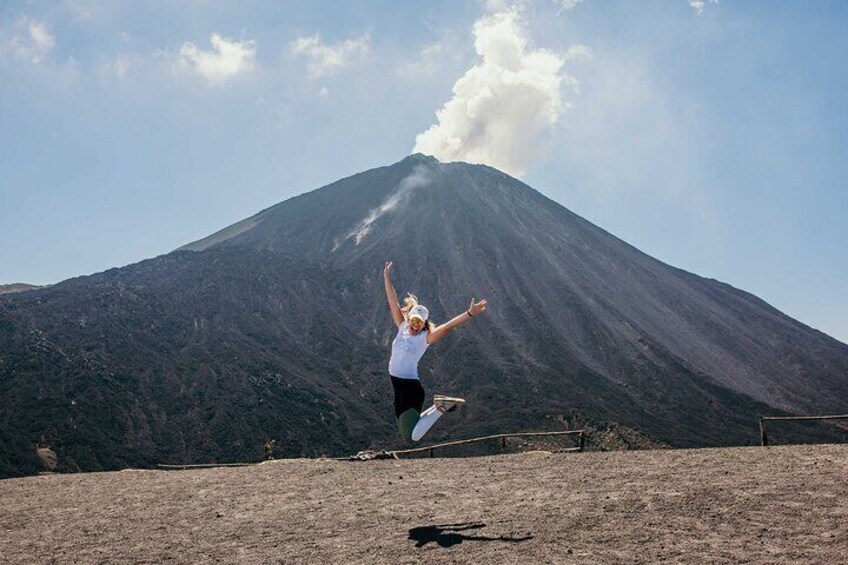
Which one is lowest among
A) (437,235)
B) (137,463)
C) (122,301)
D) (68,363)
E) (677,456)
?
(137,463)

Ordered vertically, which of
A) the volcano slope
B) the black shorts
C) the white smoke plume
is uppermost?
the white smoke plume

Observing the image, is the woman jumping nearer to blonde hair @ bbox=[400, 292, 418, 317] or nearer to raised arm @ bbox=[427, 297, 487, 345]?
raised arm @ bbox=[427, 297, 487, 345]

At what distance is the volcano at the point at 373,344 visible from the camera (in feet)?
166

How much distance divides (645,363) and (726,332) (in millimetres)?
27159

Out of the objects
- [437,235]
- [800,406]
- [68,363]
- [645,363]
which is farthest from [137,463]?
[800,406]

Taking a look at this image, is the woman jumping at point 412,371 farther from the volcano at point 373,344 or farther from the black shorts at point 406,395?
the volcano at point 373,344

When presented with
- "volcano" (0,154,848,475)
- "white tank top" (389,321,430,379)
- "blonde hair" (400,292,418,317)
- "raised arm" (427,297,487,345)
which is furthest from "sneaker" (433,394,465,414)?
"volcano" (0,154,848,475)

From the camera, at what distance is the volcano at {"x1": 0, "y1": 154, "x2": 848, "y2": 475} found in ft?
166

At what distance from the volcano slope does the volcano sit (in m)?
33.6

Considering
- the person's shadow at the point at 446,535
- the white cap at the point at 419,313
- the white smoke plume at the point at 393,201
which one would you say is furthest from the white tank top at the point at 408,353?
the white smoke plume at the point at 393,201

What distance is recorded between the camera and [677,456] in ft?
41.0

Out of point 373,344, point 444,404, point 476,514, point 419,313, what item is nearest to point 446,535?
point 476,514

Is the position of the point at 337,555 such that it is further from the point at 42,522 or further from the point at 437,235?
the point at 437,235

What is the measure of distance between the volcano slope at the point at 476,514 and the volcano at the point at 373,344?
33.6 metres
